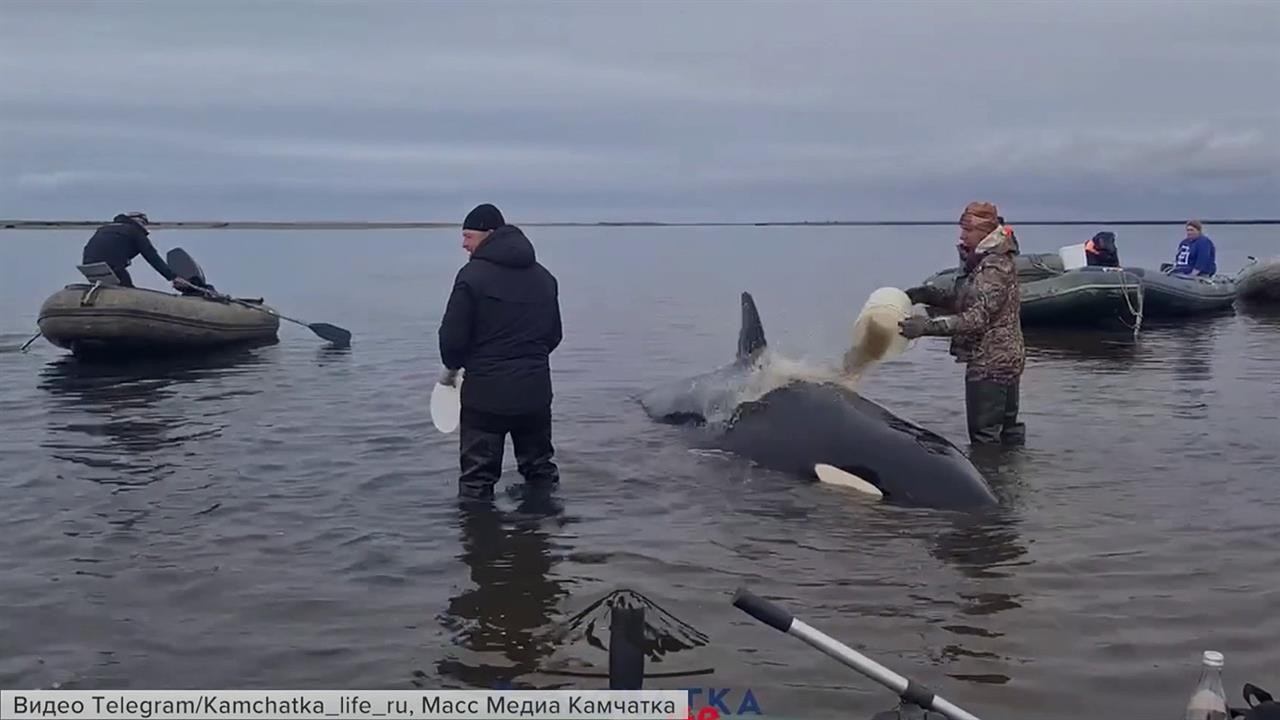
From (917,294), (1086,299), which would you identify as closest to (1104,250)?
(1086,299)

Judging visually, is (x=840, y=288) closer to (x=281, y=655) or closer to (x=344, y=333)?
(x=344, y=333)

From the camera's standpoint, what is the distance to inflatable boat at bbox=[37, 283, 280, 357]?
65.6 ft

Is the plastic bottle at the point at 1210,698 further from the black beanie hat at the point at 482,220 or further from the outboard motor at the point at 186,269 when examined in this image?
the outboard motor at the point at 186,269

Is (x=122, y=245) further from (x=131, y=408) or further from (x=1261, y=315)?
(x=1261, y=315)

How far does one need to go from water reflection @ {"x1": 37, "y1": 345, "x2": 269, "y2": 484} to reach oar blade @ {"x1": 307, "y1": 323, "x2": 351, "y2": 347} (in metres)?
1.79

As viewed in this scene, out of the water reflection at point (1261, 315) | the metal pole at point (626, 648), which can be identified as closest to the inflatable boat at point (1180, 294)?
the water reflection at point (1261, 315)

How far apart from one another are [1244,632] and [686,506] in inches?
185

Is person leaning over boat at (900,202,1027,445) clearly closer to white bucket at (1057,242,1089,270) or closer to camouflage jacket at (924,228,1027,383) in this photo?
camouflage jacket at (924,228,1027,383)

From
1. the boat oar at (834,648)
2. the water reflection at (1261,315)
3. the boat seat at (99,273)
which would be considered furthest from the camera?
the water reflection at (1261,315)

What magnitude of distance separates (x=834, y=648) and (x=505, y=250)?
6.12m

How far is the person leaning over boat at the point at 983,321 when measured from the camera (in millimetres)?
11609

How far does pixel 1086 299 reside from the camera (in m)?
25.7

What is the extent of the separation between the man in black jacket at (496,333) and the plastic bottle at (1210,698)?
6104 mm

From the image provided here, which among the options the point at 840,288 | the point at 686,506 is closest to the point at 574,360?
the point at 686,506
